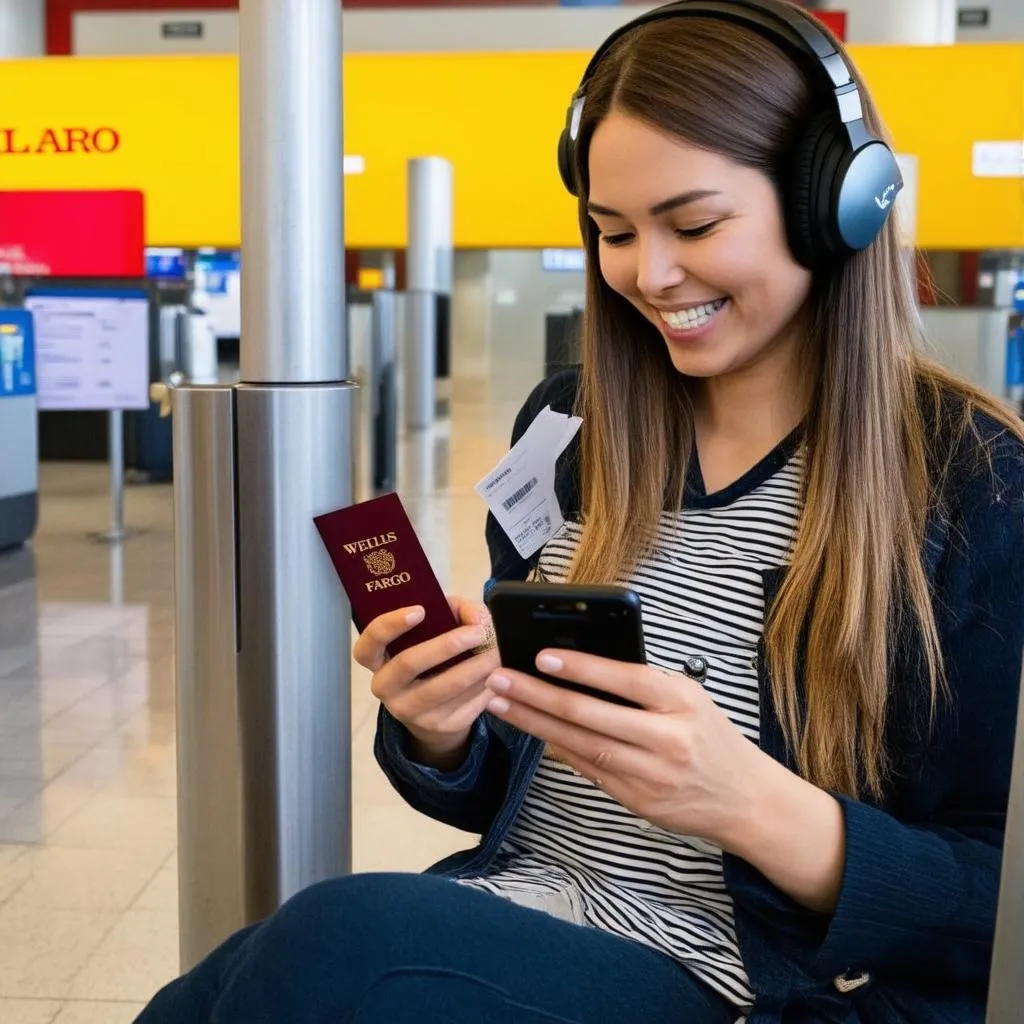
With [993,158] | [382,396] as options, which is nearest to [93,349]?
[382,396]

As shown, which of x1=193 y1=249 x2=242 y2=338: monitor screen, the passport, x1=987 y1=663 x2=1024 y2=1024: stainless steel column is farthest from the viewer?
x1=193 y1=249 x2=242 y2=338: monitor screen

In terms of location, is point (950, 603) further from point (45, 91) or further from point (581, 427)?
point (45, 91)

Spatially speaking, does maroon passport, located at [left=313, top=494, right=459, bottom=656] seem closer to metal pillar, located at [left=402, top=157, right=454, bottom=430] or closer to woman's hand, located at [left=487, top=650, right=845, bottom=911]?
woman's hand, located at [left=487, top=650, right=845, bottom=911]

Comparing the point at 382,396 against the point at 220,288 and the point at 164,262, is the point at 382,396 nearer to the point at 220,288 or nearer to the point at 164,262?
the point at 220,288

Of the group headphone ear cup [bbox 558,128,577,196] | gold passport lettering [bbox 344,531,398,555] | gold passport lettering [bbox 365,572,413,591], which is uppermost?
headphone ear cup [bbox 558,128,577,196]

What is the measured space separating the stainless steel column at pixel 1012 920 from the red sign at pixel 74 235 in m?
8.43

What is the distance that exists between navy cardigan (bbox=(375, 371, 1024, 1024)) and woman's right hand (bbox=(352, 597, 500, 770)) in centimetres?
7

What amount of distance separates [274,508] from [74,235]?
7832 millimetres

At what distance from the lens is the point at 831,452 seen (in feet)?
3.94

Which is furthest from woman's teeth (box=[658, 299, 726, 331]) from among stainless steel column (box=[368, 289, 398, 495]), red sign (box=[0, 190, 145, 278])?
red sign (box=[0, 190, 145, 278])

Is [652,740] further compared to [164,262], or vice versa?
[164,262]

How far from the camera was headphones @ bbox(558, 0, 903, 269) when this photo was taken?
45.3 inches

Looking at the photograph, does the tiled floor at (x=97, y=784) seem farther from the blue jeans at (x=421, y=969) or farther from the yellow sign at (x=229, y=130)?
the yellow sign at (x=229, y=130)

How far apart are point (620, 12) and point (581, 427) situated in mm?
12596
